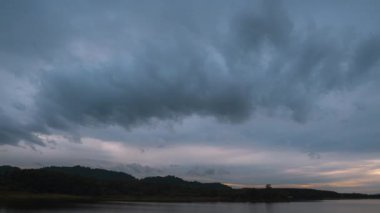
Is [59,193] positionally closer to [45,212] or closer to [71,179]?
[71,179]

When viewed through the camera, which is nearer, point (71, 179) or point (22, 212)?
point (22, 212)

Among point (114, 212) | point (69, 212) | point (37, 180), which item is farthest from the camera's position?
point (37, 180)

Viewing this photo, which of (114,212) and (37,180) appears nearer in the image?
(114,212)

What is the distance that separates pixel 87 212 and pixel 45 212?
7.27 m

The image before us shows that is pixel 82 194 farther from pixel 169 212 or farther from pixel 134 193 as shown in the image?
pixel 169 212

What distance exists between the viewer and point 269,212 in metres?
94.4

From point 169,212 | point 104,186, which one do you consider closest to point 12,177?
point 104,186

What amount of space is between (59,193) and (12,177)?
19.9 meters

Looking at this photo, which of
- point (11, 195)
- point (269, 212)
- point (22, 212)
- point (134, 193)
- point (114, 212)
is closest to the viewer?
point (22, 212)

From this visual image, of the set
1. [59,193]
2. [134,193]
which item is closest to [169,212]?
[59,193]

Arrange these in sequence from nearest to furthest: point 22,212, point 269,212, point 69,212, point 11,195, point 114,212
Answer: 1. point 22,212
2. point 69,212
3. point 114,212
4. point 269,212
5. point 11,195

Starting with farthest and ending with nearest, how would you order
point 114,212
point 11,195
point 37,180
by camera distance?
point 37,180
point 11,195
point 114,212

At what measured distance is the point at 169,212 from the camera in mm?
82375

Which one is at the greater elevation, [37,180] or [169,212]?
[37,180]
